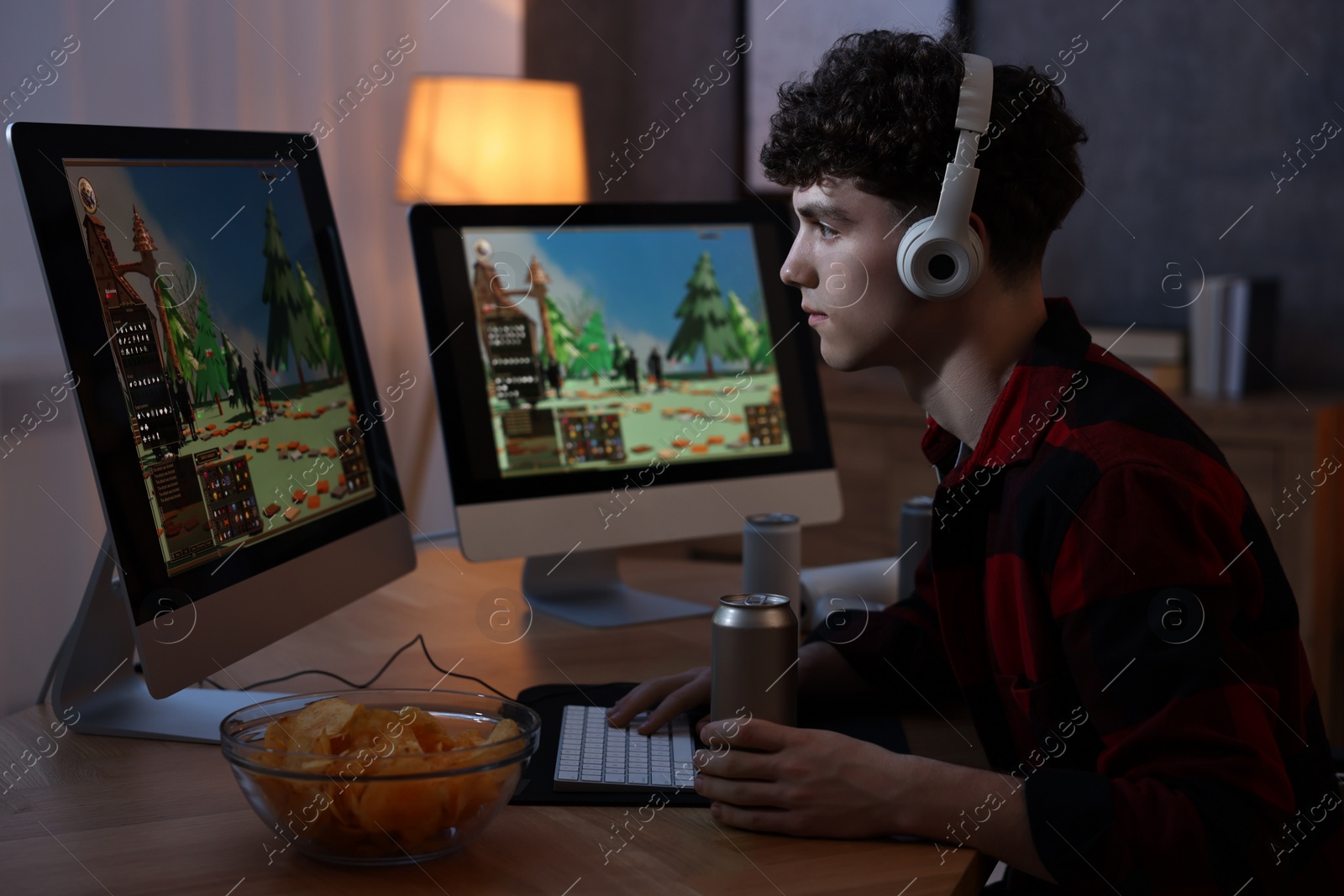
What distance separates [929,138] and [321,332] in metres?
0.67

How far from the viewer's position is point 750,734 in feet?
3.02

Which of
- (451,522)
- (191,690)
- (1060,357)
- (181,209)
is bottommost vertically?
(451,522)

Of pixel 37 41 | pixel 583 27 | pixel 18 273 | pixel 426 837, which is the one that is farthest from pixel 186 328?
pixel 583 27

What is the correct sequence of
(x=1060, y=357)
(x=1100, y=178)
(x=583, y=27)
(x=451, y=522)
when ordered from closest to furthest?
(x=1060, y=357)
(x=1100, y=178)
(x=451, y=522)
(x=583, y=27)

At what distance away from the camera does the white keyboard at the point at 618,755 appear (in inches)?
38.3

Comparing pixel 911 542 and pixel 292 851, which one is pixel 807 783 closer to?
pixel 292 851

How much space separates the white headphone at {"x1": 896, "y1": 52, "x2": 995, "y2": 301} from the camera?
104cm

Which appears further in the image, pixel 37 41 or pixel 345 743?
pixel 37 41

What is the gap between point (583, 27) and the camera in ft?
11.8

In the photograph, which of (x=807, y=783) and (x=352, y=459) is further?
(x=352, y=459)

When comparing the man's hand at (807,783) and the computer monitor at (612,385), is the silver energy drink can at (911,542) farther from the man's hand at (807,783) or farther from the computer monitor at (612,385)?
the man's hand at (807,783)

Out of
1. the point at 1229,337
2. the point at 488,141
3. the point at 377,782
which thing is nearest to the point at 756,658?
the point at 377,782

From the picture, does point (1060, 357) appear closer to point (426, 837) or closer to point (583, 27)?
point (426, 837)

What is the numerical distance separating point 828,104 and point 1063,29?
2.07 meters
